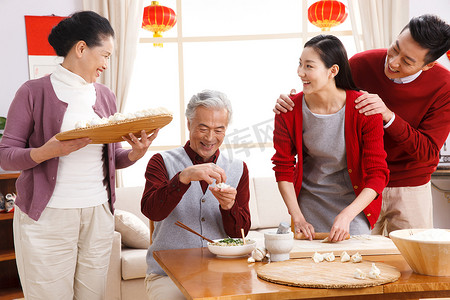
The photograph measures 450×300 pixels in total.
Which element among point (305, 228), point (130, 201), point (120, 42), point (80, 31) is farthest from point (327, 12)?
point (305, 228)

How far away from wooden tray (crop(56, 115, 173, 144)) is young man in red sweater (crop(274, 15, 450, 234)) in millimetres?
530

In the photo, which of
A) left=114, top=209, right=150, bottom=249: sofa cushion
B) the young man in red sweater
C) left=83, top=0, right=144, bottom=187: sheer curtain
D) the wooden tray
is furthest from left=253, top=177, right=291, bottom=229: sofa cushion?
the wooden tray

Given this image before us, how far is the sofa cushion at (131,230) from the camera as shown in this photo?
11.9 feet

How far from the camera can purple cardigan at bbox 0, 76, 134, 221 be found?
1.92m

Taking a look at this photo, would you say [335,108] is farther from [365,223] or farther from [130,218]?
[130,218]

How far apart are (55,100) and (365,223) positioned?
1362 millimetres

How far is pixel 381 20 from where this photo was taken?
5.37 m

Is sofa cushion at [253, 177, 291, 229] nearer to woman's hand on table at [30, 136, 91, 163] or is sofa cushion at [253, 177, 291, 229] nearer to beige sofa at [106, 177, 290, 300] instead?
beige sofa at [106, 177, 290, 300]

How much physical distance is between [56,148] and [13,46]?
3.49 meters

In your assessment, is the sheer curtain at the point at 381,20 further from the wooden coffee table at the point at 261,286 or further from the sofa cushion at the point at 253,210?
the wooden coffee table at the point at 261,286

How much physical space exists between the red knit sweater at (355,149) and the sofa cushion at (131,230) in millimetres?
1914

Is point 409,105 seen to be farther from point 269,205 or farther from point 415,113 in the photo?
point 269,205

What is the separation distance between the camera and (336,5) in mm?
→ 4742

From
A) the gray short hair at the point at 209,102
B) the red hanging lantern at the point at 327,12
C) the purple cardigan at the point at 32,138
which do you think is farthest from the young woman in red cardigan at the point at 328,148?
the red hanging lantern at the point at 327,12
